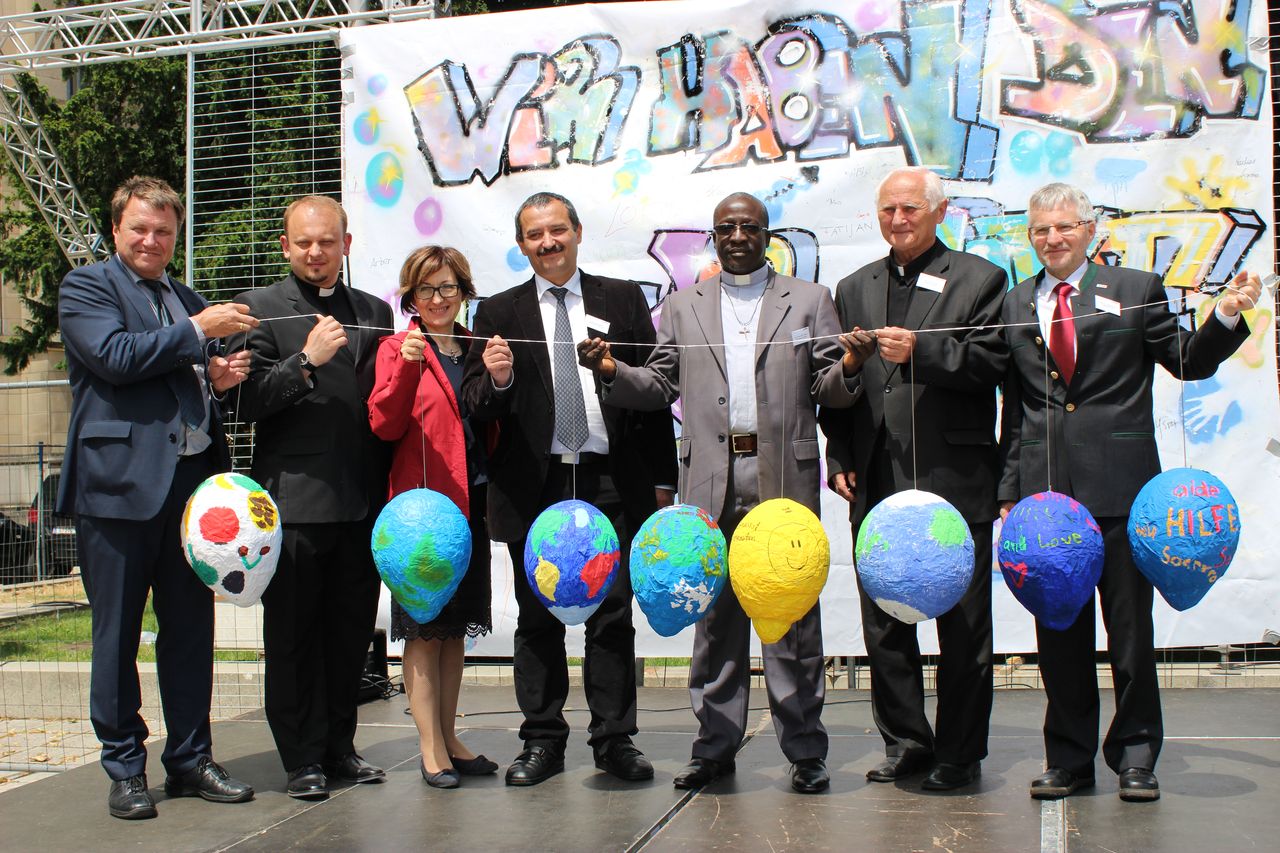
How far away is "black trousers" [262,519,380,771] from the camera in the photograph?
3.62 meters

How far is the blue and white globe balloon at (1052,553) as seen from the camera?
3.05m

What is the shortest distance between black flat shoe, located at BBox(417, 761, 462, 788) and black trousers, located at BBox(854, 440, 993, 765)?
4.40ft

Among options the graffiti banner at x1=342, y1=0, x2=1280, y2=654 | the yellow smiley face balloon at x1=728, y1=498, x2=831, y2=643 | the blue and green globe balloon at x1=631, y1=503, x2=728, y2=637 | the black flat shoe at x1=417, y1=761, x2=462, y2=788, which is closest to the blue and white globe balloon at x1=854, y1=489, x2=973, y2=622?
the yellow smiley face balloon at x1=728, y1=498, x2=831, y2=643

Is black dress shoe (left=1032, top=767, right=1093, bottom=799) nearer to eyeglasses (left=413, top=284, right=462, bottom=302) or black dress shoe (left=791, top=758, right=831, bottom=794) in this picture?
black dress shoe (left=791, top=758, right=831, bottom=794)

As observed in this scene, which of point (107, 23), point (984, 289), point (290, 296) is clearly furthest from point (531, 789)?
point (107, 23)

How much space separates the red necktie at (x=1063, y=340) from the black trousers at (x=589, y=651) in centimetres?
137

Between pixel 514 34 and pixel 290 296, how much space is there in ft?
7.68

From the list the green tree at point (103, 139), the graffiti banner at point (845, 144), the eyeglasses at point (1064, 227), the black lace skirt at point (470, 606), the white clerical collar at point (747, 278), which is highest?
the green tree at point (103, 139)

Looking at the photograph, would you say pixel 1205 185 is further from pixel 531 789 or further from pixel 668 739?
pixel 531 789

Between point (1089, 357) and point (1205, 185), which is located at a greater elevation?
point (1205, 185)

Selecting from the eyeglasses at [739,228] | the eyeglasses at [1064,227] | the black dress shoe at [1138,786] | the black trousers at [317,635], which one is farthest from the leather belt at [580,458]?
the black dress shoe at [1138,786]

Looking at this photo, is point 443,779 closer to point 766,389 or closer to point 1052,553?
point 766,389

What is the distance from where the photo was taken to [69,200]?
1207 cm

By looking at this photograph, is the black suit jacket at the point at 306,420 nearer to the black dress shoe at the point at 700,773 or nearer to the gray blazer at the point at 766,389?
the gray blazer at the point at 766,389
